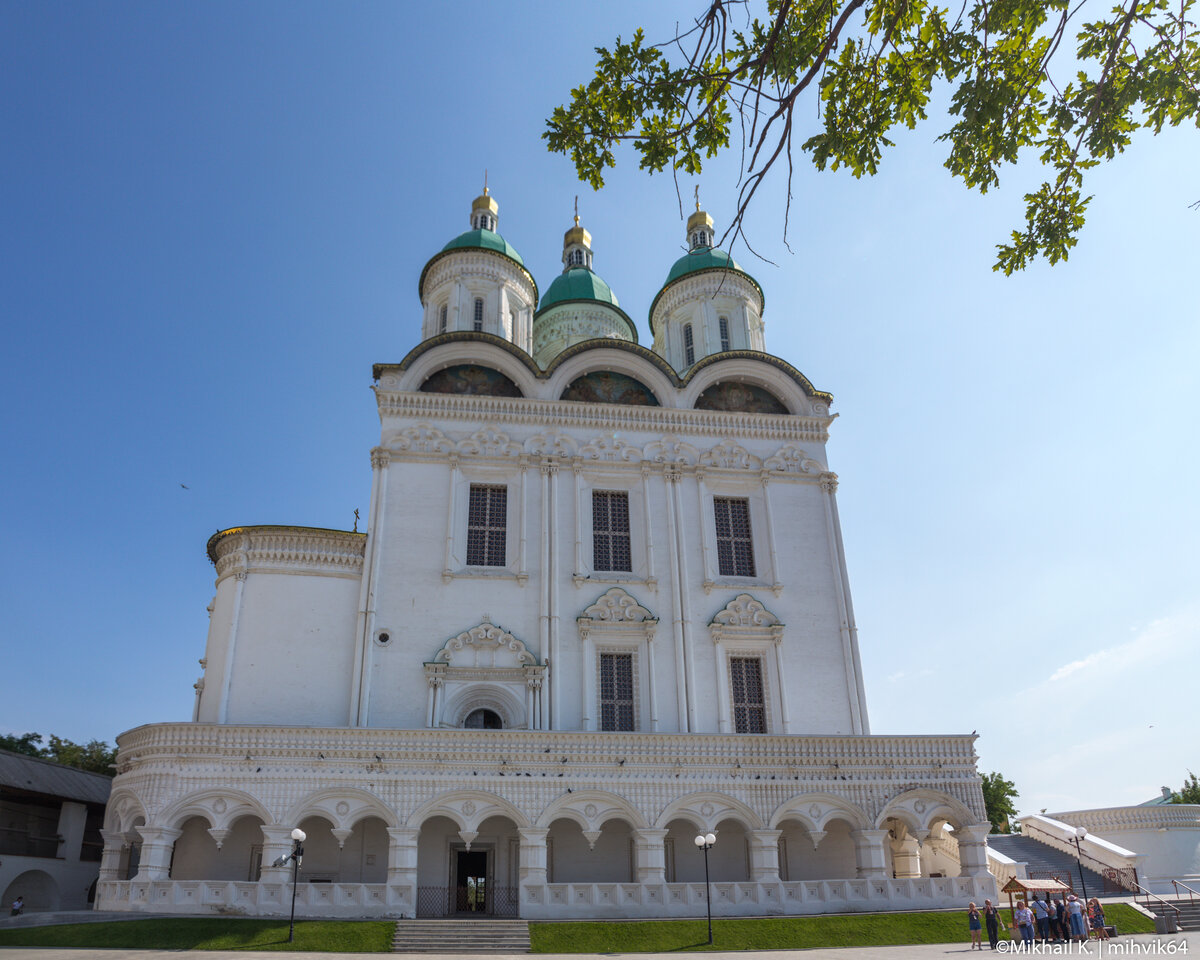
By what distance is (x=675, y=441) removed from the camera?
2292 centimetres

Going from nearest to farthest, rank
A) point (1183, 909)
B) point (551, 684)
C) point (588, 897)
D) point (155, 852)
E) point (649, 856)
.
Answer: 1. point (155, 852)
2. point (588, 897)
3. point (649, 856)
4. point (1183, 909)
5. point (551, 684)

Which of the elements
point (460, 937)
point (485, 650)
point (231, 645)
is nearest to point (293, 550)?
point (231, 645)

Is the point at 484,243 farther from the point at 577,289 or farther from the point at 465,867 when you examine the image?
the point at 465,867

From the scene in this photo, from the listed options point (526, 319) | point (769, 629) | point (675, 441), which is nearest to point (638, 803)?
point (769, 629)

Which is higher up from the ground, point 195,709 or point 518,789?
point 195,709

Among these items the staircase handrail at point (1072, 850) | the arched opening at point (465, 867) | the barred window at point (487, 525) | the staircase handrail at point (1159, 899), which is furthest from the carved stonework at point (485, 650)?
the staircase handrail at point (1159, 899)

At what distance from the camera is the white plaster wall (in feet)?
63.5

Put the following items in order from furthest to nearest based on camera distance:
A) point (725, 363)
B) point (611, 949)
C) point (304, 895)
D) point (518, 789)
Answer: point (725, 363), point (518, 789), point (304, 895), point (611, 949)

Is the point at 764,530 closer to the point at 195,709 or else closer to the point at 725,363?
the point at 725,363

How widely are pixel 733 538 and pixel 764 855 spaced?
8.24 meters

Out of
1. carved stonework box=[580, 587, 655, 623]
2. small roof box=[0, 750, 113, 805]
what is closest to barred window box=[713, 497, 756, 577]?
carved stonework box=[580, 587, 655, 623]

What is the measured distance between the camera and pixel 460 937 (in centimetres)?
1450

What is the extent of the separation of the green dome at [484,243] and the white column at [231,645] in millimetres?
12197

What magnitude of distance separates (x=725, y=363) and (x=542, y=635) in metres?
9.36
